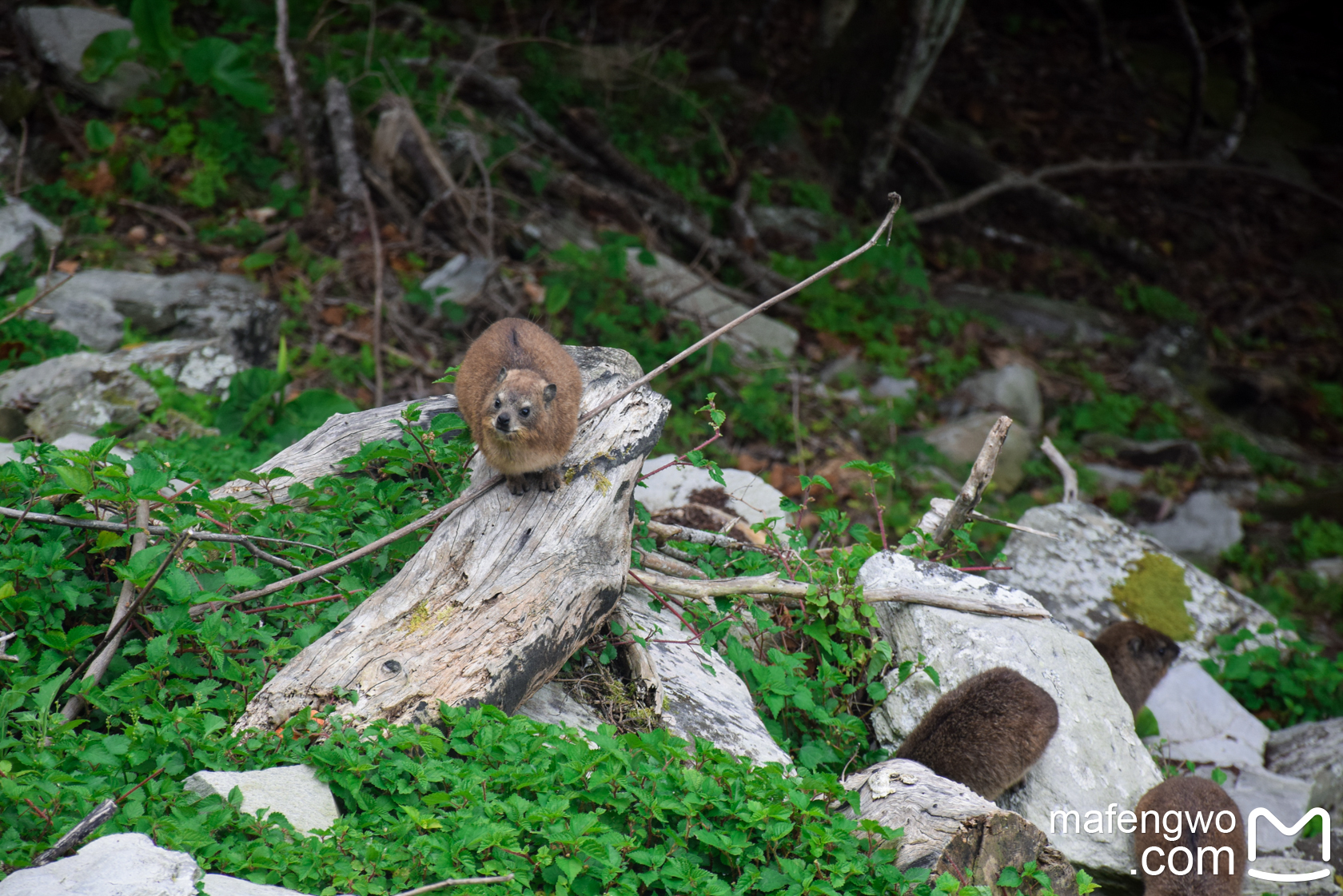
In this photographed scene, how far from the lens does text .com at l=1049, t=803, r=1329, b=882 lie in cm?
452

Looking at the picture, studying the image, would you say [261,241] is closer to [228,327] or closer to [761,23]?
[228,327]

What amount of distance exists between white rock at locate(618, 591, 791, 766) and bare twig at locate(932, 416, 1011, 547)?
1662 millimetres

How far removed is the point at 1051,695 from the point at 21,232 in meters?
8.97

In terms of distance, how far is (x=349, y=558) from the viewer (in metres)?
4.18

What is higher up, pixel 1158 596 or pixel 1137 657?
pixel 1137 657

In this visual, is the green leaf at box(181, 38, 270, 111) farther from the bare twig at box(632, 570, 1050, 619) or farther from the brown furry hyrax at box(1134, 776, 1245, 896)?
the brown furry hyrax at box(1134, 776, 1245, 896)

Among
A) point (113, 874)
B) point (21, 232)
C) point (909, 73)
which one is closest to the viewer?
point (113, 874)

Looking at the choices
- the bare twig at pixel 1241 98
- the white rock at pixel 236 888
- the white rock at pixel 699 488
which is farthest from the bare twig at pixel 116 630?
the bare twig at pixel 1241 98

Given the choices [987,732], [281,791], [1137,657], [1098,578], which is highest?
[281,791]

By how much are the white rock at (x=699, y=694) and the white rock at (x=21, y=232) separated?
6.64 meters

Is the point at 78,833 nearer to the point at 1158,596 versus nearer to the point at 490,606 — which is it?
the point at 490,606

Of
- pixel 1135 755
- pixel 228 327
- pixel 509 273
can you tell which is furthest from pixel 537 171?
pixel 1135 755

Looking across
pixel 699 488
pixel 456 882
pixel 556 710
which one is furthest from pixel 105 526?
pixel 699 488

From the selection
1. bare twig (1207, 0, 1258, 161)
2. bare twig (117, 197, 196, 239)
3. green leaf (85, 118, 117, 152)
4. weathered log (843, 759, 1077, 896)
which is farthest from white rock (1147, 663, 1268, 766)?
bare twig (1207, 0, 1258, 161)
